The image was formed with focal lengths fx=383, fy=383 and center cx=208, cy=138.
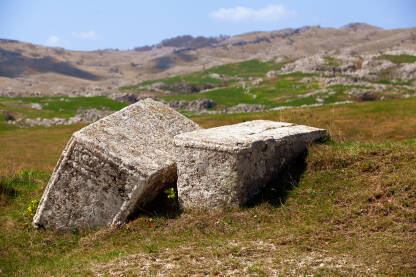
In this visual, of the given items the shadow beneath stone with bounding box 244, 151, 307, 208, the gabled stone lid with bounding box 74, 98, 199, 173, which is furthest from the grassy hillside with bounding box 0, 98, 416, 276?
the gabled stone lid with bounding box 74, 98, 199, 173

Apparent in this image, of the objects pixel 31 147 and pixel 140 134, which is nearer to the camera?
pixel 140 134

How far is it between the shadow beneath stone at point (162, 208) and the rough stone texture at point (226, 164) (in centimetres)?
30

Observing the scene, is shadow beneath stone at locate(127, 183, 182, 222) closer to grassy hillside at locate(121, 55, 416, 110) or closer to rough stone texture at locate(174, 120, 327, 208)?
rough stone texture at locate(174, 120, 327, 208)

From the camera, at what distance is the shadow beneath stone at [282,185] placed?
23.3 ft

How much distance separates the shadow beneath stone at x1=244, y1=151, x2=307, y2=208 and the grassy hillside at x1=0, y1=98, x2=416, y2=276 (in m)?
0.02

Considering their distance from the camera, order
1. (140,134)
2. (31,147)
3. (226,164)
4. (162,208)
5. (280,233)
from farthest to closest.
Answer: (31,147), (140,134), (162,208), (226,164), (280,233)

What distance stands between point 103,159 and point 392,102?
26.1 meters

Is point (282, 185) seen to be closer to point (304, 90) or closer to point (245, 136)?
point (245, 136)

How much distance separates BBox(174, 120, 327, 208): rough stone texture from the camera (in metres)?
6.91

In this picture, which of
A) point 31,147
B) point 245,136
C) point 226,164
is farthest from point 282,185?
point 31,147

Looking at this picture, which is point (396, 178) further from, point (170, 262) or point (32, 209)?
point (32, 209)

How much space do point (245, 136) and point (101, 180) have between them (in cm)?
289

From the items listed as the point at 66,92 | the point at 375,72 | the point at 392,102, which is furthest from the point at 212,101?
the point at 66,92

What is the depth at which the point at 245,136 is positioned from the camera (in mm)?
7367
